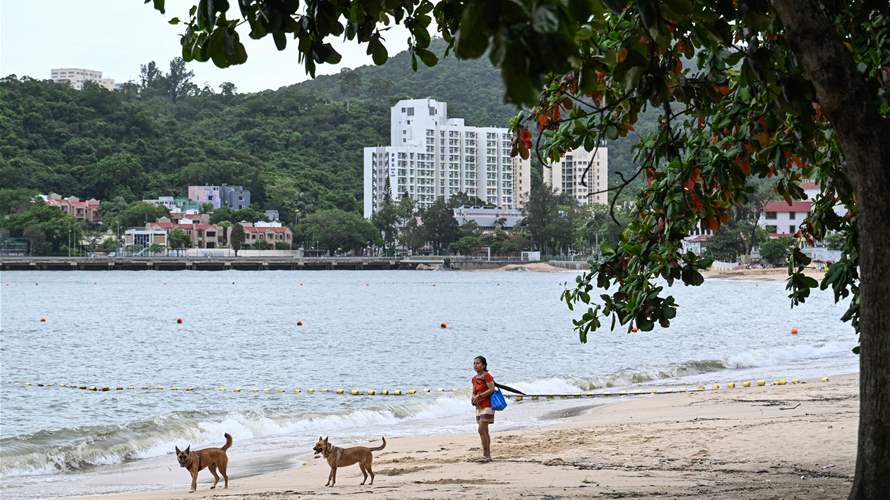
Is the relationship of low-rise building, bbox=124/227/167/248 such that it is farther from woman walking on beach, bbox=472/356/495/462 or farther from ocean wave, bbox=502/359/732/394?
woman walking on beach, bbox=472/356/495/462

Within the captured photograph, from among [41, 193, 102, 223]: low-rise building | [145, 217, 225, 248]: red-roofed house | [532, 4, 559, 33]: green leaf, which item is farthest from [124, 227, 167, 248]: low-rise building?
[532, 4, 559, 33]: green leaf

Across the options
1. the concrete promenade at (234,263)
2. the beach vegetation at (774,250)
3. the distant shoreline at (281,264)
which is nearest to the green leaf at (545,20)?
the beach vegetation at (774,250)

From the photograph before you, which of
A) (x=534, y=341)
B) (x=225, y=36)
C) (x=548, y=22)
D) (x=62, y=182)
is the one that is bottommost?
(x=534, y=341)

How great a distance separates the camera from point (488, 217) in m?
176

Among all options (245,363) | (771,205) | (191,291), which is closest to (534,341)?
(245,363)

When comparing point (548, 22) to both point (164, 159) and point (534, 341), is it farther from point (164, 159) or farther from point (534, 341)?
point (164, 159)

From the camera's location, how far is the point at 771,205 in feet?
418

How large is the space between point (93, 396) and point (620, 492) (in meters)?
19.8

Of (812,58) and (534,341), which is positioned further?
(534,341)

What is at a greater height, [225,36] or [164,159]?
[164,159]

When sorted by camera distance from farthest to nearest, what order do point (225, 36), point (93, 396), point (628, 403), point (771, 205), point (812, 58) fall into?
point (771, 205), point (93, 396), point (628, 403), point (812, 58), point (225, 36)

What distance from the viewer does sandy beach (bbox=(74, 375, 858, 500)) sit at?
9.52 meters

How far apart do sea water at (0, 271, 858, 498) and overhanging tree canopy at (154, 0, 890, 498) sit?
7.59 meters

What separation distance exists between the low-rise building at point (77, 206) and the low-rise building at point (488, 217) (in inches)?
1975
